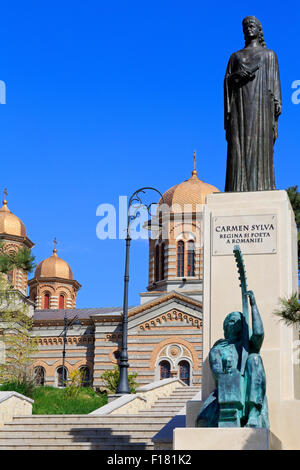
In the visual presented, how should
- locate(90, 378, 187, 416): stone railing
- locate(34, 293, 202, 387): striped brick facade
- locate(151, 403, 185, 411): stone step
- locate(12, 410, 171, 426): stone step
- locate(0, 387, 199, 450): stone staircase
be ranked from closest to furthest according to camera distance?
locate(0, 387, 199, 450): stone staircase → locate(12, 410, 171, 426): stone step → locate(90, 378, 187, 416): stone railing → locate(151, 403, 185, 411): stone step → locate(34, 293, 202, 387): striped brick facade

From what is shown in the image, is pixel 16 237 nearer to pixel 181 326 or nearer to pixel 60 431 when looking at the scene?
pixel 181 326

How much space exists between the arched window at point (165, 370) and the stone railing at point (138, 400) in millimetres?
18098

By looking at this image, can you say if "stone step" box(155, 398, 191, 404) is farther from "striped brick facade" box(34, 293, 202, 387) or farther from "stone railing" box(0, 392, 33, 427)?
"striped brick facade" box(34, 293, 202, 387)

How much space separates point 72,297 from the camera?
191 ft

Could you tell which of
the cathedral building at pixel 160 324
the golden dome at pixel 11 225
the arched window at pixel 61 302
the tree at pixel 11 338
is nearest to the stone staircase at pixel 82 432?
the tree at pixel 11 338

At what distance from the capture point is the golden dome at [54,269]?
56.9m

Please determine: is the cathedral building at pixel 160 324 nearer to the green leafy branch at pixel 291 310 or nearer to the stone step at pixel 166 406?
the stone step at pixel 166 406

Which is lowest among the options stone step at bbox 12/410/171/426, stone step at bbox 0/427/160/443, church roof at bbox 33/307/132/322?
stone step at bbox 0/427/160/443

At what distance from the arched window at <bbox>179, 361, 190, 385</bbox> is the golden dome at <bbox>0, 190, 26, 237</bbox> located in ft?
52.7

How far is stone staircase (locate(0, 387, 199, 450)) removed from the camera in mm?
12789

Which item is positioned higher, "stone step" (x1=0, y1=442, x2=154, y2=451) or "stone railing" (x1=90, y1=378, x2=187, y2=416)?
"stone railing" (x1=90, y1=378, x2=187, y2=416)

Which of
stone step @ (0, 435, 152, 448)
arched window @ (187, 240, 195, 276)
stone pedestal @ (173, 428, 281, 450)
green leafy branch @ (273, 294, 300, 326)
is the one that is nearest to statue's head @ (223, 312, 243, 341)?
stone pedestal @ (173, 428, 281, 450)

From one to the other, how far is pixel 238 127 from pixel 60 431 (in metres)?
6.22

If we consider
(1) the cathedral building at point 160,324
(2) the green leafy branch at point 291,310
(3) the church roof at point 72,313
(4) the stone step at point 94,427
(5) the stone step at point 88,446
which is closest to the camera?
(2) the green leafy branch at point 291,310
